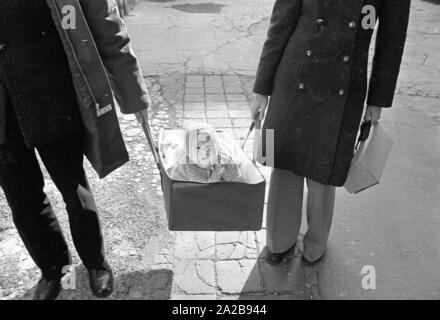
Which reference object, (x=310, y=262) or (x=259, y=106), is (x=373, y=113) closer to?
(x=259, y=106)

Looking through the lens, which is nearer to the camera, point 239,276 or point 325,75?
point 325,75

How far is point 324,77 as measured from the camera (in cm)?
193

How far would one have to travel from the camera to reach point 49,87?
5.72 feet

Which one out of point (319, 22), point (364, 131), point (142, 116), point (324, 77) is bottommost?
point (364, 131)

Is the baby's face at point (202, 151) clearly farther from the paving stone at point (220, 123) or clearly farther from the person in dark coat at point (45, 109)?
the paving stone at point (220, 123)

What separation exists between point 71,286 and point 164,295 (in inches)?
20.1

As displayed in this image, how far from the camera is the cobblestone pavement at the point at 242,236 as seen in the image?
233 cm

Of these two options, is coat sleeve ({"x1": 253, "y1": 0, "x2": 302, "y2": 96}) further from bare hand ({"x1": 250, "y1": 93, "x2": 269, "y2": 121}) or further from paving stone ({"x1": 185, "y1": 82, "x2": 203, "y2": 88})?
paving stone ({"x1": 185, "y1": 82, "x2": 203, "y2": 88})

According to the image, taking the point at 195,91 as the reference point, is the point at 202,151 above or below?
above

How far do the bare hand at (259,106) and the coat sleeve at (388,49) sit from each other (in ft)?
1.65

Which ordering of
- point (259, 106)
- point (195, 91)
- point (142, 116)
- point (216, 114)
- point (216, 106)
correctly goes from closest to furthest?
1. point (142, 116)
2. point (259, 106)
3. point (216, 114)
4. point (216, 106)
5. point (195, 91)

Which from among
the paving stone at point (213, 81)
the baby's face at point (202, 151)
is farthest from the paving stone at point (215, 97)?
the baby's face at point (202, 151)

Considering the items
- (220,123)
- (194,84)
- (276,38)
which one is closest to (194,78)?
(194,84)

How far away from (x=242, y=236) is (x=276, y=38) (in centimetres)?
126
